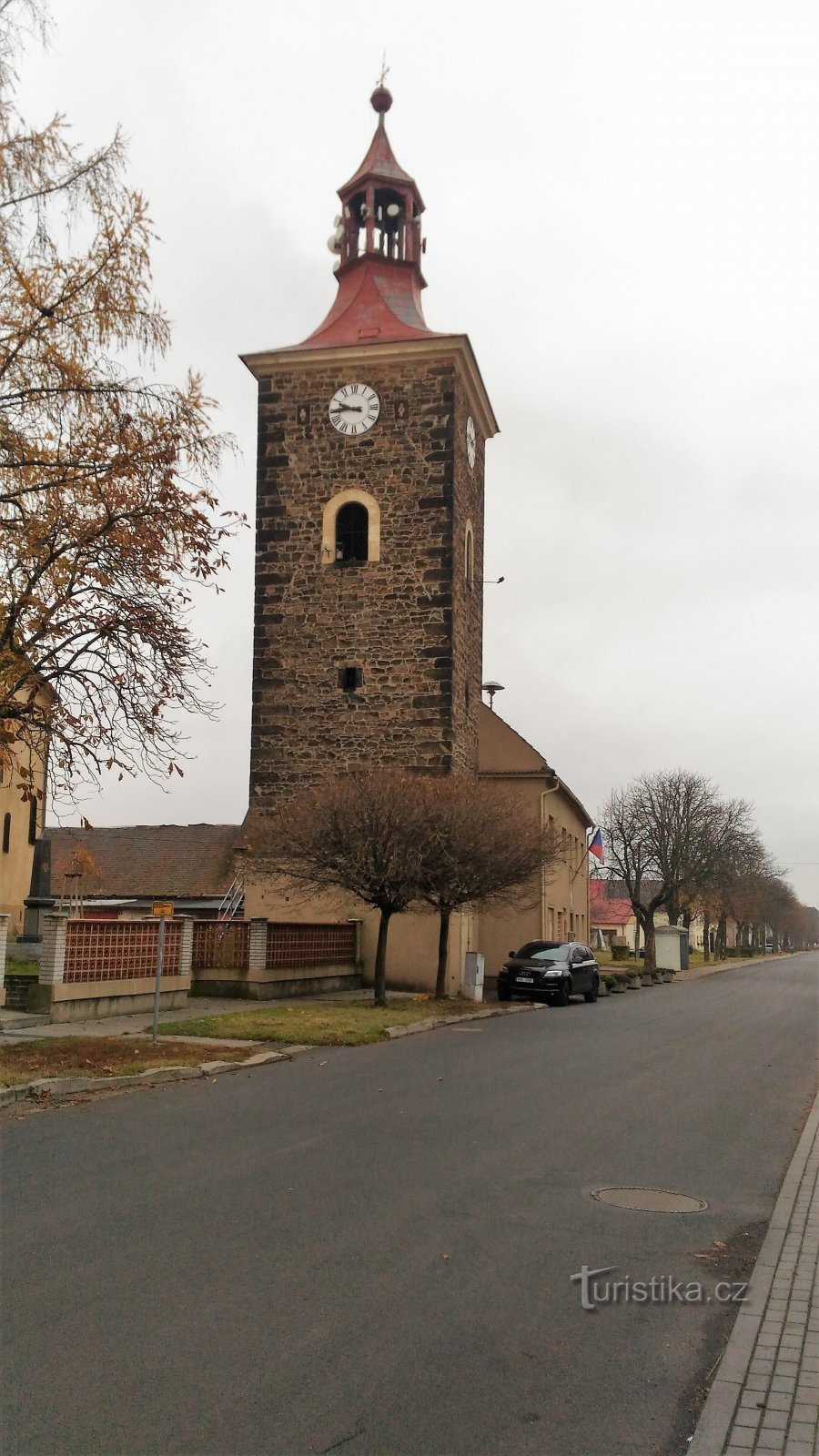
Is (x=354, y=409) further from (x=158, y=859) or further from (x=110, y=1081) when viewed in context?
(x=158, y=859)

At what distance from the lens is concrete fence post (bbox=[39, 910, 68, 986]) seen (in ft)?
60.1

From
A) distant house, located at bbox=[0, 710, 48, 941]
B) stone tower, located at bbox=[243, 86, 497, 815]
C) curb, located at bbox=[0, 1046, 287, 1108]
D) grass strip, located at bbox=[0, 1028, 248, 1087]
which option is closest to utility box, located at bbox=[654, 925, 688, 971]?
stone tower, located at bbox=[243, 86, 497, 815]

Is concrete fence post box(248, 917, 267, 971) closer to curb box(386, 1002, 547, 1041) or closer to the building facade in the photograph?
curb box(386, 1002, 547, 1041)

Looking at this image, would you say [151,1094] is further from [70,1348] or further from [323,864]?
[323,864]

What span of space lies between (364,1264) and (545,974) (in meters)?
23.8

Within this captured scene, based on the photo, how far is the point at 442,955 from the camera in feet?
88.4

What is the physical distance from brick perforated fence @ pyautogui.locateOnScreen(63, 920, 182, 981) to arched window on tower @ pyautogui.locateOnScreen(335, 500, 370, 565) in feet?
43.9

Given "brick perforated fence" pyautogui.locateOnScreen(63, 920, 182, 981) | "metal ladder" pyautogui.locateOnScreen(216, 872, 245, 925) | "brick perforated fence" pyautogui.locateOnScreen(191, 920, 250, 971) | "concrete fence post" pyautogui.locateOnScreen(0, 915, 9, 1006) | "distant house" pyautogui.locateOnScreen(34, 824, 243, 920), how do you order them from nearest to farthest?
1. "concrete fence post" pyautogui.locateOnScreen(0, 915, 9, 1006)
2. "brick perforated fence" pyautogui.locateOnScreen(63, 920, 182, 981)
3. "brick perforated fence" pyautogui.locateOnScreen(191, 920, 250, 971)
4. "metal ladder" pyautogui.locateOnScreen(216, 872, 245, 925)
5. "distant house" pyautogui.locateOnScreen(34, 824, 243, 920)

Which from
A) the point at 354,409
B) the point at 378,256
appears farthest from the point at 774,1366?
the point at 378,256

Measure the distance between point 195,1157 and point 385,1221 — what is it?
2.21 meters

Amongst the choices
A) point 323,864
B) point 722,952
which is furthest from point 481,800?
point 722,952

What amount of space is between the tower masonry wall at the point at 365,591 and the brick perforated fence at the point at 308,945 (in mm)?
4298

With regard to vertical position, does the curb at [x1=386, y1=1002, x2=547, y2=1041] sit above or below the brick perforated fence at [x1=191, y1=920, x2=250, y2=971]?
below

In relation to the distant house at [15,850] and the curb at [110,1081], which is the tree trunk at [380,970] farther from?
the distant house at [15,850]
